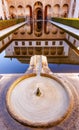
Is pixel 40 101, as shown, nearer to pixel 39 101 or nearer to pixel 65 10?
pixel 39 101

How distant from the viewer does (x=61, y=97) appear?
3037 mm

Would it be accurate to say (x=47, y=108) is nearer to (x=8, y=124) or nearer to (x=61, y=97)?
(x=61, y=97)

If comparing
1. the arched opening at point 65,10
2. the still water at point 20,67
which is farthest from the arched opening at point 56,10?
the still water at point 20,67

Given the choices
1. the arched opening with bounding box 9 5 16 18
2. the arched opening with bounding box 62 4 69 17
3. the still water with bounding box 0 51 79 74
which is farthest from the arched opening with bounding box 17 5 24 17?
the still water with bounding box 0 51 79 74

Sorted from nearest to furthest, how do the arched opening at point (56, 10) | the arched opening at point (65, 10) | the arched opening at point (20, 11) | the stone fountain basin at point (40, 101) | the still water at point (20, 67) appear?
the stone fountain basin at point (40, 101), the still water at point (20, 67), the arched opening at point (65, 10), the arched opening at point (56, 10), the arched opening at point (20, 11)

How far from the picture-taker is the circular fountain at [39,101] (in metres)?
2.50

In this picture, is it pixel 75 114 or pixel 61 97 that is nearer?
pixel 75 114

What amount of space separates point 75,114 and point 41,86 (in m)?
1.04

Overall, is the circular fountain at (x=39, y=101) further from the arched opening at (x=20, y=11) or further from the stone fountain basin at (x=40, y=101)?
the arched opening at (x=20, y=11)

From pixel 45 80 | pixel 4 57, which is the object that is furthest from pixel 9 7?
pixel 45 80

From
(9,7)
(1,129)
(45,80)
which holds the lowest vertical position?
(1,129)

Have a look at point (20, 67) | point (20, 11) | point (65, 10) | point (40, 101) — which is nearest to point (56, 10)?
point (65, 10)

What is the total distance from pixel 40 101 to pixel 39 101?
2 cm

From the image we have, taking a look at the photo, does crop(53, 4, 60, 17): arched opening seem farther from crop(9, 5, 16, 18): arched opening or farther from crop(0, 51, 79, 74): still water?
crop(0, 51, 79, 74): still water
